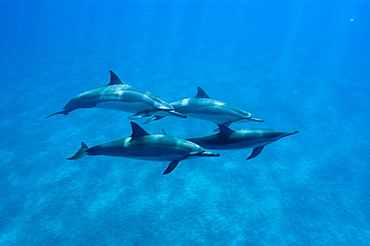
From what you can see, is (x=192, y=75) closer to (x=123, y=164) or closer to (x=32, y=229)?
(x=123, y=164)

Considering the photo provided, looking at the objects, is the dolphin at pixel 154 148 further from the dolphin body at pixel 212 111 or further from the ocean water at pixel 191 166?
the ocean water at pixel 191 166

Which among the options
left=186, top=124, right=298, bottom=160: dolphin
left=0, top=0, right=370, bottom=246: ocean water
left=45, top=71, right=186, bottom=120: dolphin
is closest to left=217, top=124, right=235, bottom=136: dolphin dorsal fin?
left=186, top=124, right=298, bottom=160: dolphin

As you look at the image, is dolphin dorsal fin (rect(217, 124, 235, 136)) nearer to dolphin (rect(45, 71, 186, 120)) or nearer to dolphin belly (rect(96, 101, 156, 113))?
dolphin (rect(45, 71, 186, 120))

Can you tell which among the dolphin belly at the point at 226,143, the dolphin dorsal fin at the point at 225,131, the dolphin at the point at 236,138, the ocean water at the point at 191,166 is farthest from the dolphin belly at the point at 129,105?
the ocean water at the point at 191,166

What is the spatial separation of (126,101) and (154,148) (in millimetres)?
1901

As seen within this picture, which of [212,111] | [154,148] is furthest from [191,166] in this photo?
[154,148]

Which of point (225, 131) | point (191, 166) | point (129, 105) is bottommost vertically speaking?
point (191, 166)

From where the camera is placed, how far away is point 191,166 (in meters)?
11.7

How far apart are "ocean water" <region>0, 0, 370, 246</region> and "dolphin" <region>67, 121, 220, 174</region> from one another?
4440 mm

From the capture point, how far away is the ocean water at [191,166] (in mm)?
9031

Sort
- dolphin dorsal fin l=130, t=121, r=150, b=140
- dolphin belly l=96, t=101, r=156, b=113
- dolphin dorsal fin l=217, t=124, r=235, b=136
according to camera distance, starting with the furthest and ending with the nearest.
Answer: dolphin belly l=96, t=101, r=156, b=113
dolphin dorsal fin l=217, t=124, r=235, b=136
dolphin dorsal fin l=130, t=121, r=150, b=140

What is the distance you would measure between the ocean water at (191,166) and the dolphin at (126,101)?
4.60m

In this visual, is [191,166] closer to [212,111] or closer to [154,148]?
[212,111]

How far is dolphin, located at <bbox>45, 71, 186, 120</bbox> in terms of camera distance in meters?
6.20
